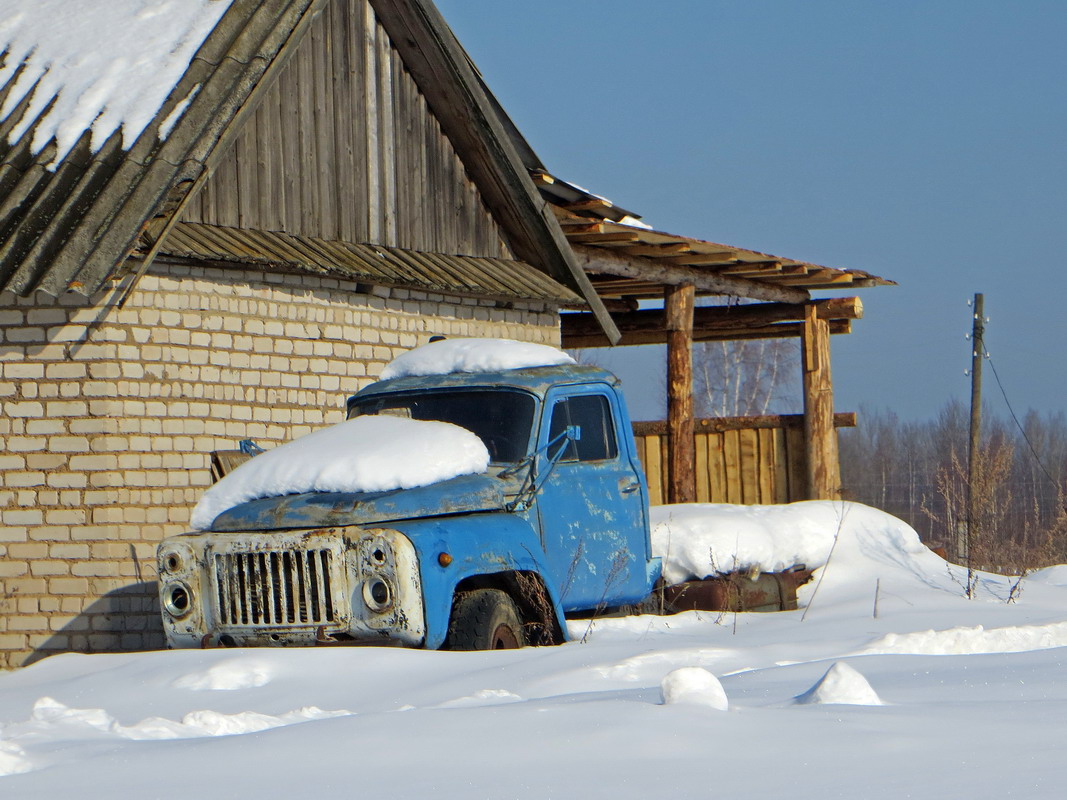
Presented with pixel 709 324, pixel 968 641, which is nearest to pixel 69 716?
pixel 968 641

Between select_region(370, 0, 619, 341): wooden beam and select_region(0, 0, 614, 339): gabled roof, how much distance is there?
20 millimetres

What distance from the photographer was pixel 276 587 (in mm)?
6781

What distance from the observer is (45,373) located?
977 centimetres

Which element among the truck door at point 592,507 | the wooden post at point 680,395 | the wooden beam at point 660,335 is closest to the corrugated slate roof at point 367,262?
the wooden post at point 680,395

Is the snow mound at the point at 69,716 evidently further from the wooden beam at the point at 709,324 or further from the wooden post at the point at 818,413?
the wooden beam at the point at 709,324

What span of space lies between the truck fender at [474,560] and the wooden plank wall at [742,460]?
8.09m

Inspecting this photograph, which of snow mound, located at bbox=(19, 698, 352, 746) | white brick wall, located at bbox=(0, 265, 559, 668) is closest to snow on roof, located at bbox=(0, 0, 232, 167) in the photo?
white brick wall, located at bbox=(0, 265, 559, 668)

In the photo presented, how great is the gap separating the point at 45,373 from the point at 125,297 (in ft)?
2.60

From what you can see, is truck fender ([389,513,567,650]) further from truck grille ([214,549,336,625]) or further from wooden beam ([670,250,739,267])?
wooden beam ([670,250,739,267])

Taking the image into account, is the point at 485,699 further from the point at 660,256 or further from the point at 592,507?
the point at 660,256

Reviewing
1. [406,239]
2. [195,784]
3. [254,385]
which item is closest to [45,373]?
[254,385]

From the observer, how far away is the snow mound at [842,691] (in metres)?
4.63

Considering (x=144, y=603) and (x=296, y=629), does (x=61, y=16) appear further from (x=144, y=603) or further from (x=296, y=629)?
(x=296, y=629)

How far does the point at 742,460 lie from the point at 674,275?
232 cm
